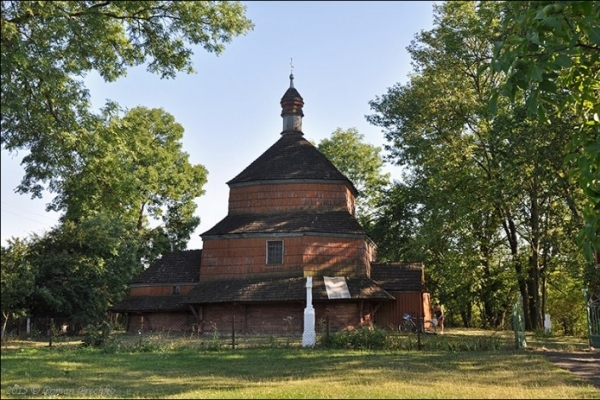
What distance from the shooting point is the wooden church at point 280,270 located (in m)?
26.9

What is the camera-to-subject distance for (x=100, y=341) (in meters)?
17.9

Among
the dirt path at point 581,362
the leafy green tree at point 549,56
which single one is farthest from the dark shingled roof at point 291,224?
the leafy green tree at point 549,56

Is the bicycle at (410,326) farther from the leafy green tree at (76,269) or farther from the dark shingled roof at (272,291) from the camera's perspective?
the leafy green tree at (76,269)

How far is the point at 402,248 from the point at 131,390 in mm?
31750

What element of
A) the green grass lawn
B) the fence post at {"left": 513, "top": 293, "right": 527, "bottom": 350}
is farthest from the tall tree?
the green grass lawn

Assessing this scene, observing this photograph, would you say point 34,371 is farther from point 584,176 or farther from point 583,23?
point 583,23

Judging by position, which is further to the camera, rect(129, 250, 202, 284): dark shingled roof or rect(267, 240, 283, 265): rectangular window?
rect(129, 250, 202, 284): dark shingled roof

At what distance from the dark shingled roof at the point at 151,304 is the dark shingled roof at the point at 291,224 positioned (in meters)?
4.02

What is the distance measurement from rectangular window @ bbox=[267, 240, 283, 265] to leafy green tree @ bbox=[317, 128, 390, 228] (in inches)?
788

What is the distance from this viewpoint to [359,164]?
48.4m

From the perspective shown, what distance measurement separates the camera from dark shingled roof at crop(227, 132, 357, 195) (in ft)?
101

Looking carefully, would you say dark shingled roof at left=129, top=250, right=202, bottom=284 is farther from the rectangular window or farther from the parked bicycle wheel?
the parked bicycle wheel

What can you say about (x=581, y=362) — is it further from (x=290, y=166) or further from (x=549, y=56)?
(x=290, y=166)

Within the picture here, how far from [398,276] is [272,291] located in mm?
7837
